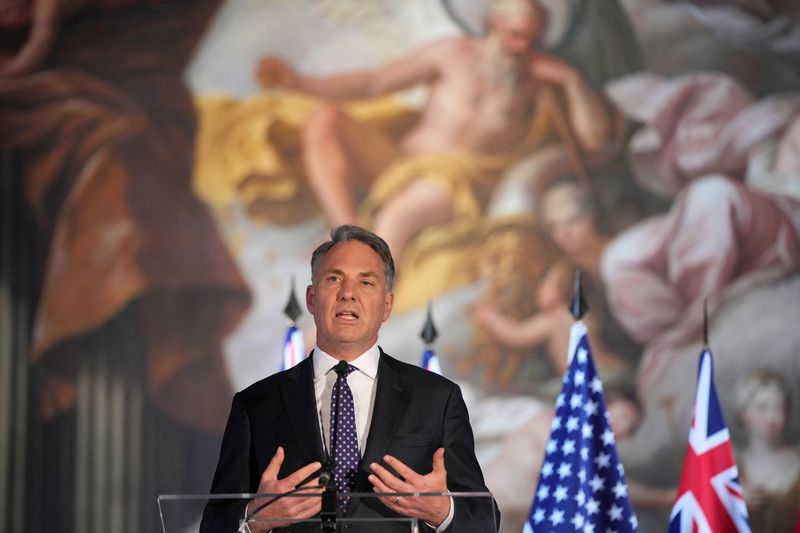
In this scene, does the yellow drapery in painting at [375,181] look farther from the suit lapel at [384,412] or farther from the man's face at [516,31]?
the suit lapel at [384,412]

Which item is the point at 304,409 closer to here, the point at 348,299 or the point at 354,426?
the point at 354,426

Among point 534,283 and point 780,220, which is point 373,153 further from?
point 780,220

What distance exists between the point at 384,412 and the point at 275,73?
7.32 metres

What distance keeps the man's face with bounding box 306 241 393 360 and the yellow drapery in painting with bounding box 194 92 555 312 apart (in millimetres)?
6154

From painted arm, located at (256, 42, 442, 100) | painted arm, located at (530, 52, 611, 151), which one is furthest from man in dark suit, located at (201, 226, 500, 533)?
painted arm, located at (256, 42, 442, 100)

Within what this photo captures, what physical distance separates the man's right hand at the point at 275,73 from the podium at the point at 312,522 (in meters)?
7.39

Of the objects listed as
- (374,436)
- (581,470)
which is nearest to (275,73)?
(581,470)

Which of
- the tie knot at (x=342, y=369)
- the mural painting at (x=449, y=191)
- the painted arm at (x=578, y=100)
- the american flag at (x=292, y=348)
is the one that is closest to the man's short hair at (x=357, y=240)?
the tie knot at (x=342, y=369)

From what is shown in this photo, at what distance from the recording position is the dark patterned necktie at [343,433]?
121 inches

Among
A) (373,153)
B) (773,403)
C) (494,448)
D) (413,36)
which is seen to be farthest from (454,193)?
(773,403)

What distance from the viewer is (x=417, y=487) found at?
112 inches

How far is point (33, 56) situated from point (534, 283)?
5079 millimetres

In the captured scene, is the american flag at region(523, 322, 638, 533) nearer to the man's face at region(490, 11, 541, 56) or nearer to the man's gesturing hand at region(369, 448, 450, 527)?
the man's gesturing hand at region(369, 448, 450, 527)

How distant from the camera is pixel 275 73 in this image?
33.1 feet
